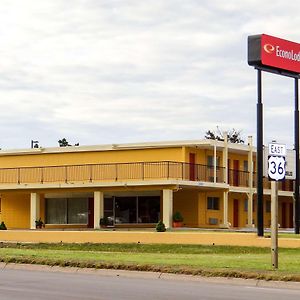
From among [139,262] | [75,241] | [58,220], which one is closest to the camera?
[139,262]

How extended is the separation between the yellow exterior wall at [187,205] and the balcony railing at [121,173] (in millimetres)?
1507

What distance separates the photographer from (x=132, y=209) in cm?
5028

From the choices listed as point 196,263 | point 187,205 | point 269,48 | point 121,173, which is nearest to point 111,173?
point 121,173

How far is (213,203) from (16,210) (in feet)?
47.0

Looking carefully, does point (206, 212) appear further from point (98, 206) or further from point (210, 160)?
point (98, 206)

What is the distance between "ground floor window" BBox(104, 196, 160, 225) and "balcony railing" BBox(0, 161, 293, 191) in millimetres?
3065

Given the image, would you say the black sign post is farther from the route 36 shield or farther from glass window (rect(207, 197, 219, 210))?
glass window (rect(207, 197, 219, 210))

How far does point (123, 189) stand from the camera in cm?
4703

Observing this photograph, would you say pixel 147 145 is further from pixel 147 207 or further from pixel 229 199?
pixel 229 199

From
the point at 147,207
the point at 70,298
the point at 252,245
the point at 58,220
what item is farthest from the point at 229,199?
the point at 70,298

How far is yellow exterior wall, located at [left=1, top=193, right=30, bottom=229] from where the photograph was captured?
54.4 m

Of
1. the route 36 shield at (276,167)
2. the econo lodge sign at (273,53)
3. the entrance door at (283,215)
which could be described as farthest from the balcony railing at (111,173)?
the route 36 shield at (276,167)

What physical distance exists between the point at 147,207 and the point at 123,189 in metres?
3.24

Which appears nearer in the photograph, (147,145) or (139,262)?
(139,262)
